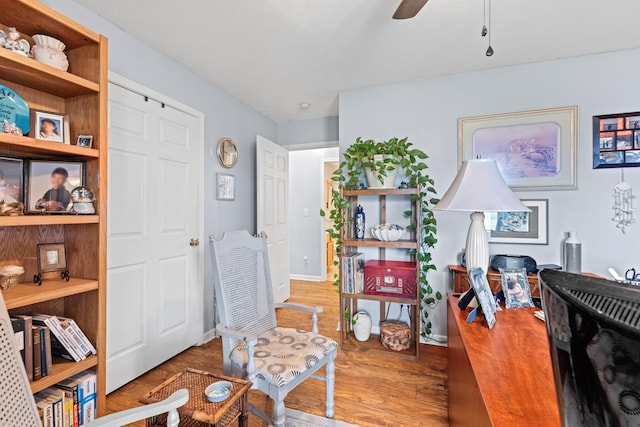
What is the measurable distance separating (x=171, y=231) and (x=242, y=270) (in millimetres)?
929

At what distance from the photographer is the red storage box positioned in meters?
2.53

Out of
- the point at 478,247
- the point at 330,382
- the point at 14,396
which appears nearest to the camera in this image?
the point at 14,396

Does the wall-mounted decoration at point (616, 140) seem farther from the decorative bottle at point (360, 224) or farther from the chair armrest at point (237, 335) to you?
the chair armrest at point (237, 335)

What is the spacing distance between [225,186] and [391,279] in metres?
1.83

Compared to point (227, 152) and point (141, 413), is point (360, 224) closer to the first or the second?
point (227, 152)

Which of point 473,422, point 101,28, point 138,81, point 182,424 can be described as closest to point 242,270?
point 182,424

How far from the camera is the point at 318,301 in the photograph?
400cm

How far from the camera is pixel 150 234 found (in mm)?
2266

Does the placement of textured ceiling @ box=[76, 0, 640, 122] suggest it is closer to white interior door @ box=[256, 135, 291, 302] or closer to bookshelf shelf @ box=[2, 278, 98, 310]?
white interior door @ box=[256, 135, 291, 302]

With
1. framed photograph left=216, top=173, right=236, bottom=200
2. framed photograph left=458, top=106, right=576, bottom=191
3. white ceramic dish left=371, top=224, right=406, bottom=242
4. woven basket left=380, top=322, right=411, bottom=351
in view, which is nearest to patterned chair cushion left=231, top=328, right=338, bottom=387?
woven basket left=380, top=322, right=411, bottom=351

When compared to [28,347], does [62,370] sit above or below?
below

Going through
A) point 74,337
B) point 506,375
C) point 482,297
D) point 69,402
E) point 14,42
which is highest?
point 14,42

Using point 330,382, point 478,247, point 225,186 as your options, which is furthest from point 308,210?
point 478,247

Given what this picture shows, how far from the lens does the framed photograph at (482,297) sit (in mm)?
1269
